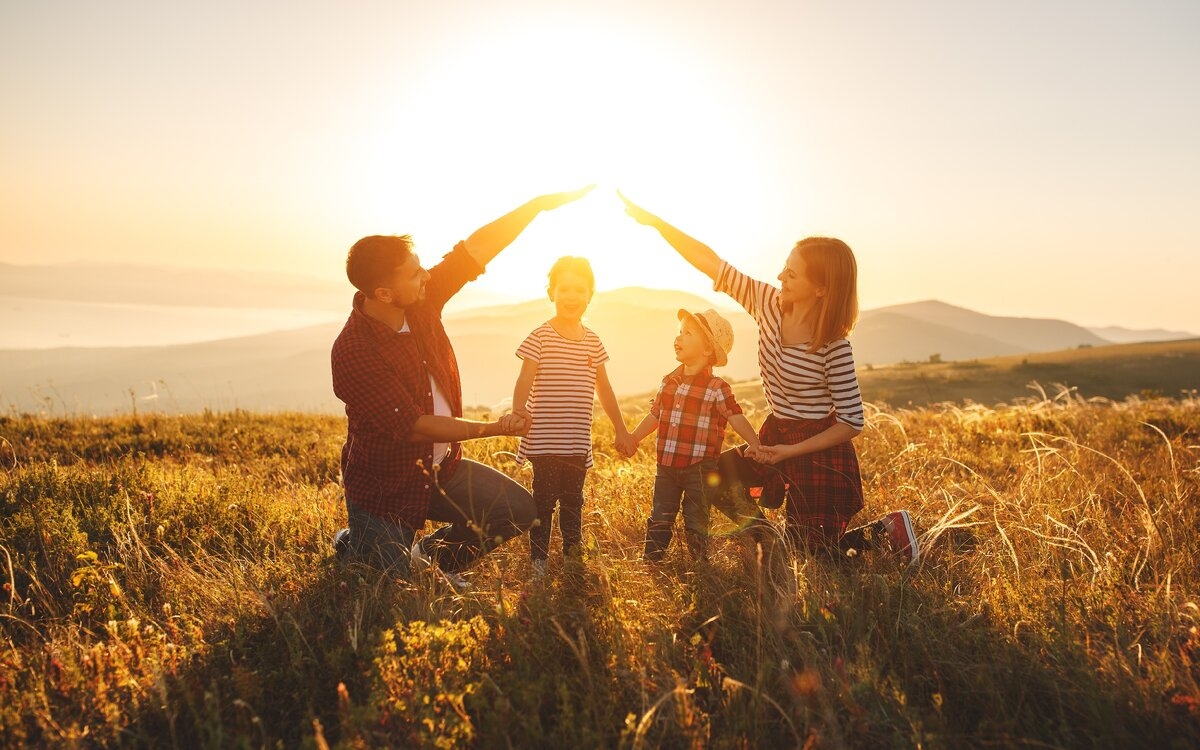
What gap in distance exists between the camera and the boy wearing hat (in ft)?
14.6

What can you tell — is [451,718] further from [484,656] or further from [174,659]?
[174,659]

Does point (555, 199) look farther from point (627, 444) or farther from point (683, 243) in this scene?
point (627, 444)

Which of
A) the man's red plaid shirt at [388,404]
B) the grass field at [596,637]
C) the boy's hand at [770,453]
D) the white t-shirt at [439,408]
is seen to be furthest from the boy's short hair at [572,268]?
the grass field at [596,637]

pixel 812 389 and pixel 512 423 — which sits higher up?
pixel 812 389

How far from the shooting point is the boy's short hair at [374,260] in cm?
385

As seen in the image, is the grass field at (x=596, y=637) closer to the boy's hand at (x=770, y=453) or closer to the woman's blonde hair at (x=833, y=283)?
the boy's hand at (x=770, y=453)

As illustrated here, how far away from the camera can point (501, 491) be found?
4461mm

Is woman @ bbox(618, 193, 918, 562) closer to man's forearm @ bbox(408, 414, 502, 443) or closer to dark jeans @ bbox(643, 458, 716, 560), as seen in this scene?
dark jeans @ bbox(643, 458, 716, 560)

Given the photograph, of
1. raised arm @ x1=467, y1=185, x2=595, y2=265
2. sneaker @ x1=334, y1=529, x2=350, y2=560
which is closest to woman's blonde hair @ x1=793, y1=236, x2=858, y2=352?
raised arm @ x1=467, y1=185, x2=595, y2=265

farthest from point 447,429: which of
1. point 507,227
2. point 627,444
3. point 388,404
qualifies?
point 507,227

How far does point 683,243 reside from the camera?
481 centimetres

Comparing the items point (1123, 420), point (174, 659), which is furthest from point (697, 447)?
point (1123, 420)

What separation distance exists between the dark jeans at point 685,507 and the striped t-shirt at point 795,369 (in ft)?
2.19

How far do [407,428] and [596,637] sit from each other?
5.39ft
